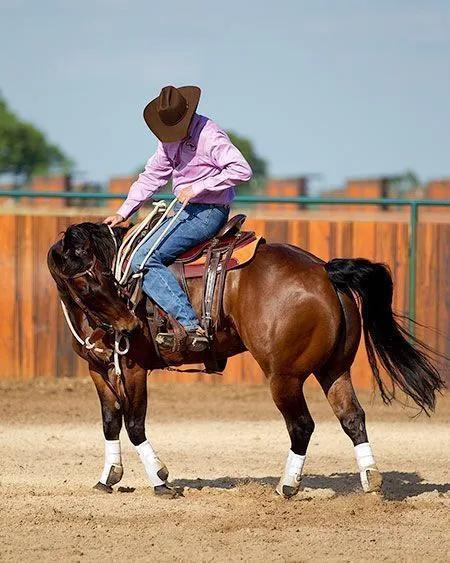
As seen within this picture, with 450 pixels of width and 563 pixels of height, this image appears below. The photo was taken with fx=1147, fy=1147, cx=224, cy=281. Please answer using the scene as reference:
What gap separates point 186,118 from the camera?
23.4 feet

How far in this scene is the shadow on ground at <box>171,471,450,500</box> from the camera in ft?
24.6

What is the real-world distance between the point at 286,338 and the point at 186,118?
1.51 m

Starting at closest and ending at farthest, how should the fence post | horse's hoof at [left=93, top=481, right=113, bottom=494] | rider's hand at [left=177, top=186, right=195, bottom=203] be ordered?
rider's hand at [left=177, top=186, right=195, bottom=203]
horse's hoof at [left=93, top=481, right=113, bottom=494]
the fence post

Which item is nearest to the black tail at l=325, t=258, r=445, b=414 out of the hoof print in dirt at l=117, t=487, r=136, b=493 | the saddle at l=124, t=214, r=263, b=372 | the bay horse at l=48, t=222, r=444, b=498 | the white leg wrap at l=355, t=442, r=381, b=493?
the bay horse at l=48, t=222, r=444, b=498

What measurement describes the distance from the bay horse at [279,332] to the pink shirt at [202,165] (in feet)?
1.50

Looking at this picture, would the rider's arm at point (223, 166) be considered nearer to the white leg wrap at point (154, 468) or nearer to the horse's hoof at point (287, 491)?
the white leg wrap at point (154, 468)

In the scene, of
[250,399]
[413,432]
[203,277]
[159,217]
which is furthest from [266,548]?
[250,399]

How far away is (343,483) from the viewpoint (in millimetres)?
7758

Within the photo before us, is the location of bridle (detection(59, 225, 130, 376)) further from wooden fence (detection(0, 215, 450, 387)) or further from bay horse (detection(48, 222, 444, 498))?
wooden fence (detection(0, 215, 450, 387))

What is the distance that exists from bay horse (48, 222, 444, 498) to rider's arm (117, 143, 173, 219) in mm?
277

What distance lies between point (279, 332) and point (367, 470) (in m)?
1.03

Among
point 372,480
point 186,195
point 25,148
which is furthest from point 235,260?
point 25,148

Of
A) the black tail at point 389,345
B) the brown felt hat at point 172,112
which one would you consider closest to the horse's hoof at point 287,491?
the black tail at point 389,345

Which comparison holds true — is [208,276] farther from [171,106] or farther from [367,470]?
[367,470]
